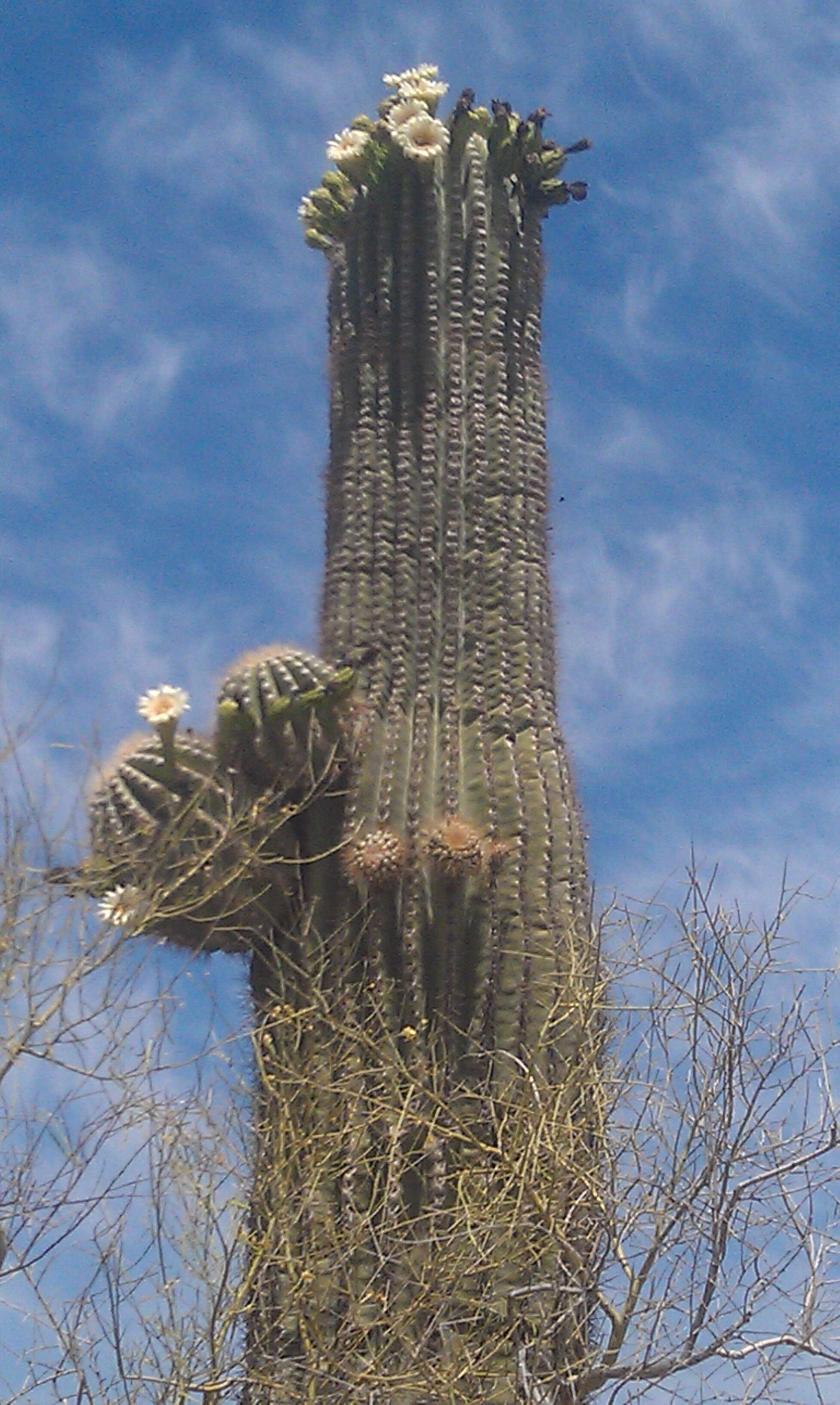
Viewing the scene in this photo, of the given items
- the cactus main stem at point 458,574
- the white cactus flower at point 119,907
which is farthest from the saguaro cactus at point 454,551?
the white cactus flower at point 119,907

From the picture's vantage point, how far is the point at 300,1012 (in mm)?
6215

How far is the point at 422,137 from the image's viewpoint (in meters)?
7.75

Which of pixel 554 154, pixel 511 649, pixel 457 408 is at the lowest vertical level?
pixel 511 649

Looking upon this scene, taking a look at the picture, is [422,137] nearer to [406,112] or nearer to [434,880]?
[406,112]

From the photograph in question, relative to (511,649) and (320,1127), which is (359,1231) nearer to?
(320,1127)

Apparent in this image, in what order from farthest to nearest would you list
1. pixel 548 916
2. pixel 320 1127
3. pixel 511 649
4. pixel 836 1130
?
pixel 511 649 → pixel 548 916 → pixel 320 1127 → pixel 836 1130

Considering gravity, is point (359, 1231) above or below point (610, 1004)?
below

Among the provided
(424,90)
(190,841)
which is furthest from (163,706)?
(424,90)

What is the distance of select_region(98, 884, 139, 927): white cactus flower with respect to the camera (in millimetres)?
6062

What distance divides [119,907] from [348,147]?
353cm

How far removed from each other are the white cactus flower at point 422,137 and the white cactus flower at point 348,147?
7.4 inches

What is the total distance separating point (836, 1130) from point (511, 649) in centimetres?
226

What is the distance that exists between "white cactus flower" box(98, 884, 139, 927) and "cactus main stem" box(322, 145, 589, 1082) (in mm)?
862

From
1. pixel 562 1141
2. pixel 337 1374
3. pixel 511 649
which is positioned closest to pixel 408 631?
pixel 511 649
